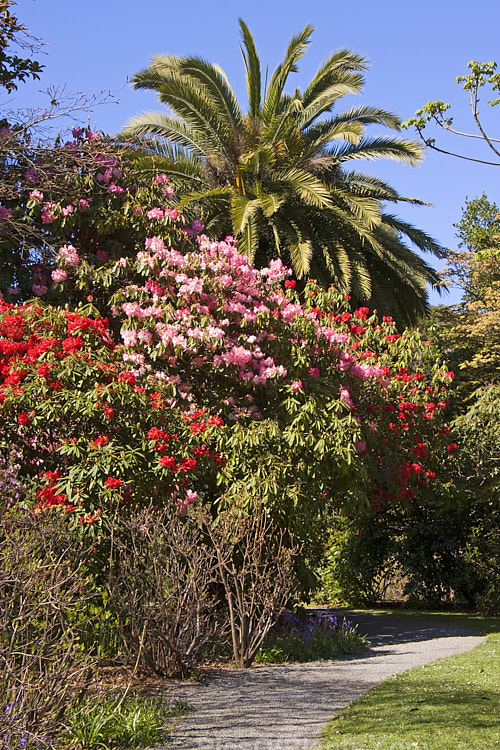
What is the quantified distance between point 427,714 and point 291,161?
1188 cm

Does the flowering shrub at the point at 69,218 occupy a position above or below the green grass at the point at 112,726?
above

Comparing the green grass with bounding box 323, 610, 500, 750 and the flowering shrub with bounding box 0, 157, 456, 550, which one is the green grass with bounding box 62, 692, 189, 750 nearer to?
the green grass with bounding box 323, 610, 500, 750

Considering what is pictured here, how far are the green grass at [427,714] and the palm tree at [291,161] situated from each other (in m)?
8.28

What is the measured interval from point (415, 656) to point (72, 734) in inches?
210

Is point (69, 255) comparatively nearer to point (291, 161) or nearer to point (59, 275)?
point (59, 275)

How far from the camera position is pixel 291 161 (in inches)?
599

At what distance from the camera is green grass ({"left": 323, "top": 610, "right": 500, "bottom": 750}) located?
4609 millimetres

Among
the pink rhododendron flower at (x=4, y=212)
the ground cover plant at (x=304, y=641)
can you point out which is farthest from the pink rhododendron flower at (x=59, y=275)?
the ground cover plant at (x=304, y=641)

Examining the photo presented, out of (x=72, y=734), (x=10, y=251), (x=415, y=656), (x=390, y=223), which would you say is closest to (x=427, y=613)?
(x=415, y=656)

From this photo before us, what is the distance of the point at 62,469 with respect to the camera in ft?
26.6

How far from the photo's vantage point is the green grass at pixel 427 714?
461 centimetres

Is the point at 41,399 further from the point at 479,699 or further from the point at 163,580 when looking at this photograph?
the point at 479,699

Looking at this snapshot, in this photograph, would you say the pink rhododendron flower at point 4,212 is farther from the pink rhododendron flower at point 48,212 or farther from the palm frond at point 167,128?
the palm frond at point 167,128

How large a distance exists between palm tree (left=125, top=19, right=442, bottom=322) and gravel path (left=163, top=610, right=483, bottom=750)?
734 cm
